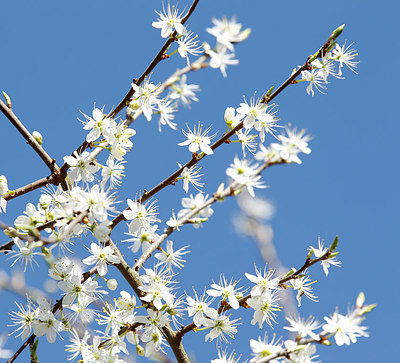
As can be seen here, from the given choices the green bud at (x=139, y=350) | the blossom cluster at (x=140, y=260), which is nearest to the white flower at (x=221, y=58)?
the blossom cluster at (x=140, y=260)

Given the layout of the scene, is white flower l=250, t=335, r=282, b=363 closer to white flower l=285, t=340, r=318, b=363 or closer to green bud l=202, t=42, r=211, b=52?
white flower l=285, t=340, r=318, b=363

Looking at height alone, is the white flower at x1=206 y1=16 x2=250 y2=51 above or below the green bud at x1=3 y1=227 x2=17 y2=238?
above

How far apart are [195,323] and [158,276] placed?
259 millimetres

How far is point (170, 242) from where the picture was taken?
239 cm

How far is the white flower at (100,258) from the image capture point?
2.34 m

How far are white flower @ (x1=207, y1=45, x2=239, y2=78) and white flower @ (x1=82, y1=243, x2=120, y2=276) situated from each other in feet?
2.93

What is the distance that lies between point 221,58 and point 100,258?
100cm

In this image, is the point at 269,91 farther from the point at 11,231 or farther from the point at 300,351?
the point at 11,231

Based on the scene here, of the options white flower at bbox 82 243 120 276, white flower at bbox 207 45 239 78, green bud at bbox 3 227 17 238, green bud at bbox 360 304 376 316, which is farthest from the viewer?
white flower at bbox 82 243 120 276

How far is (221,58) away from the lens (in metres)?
2.12

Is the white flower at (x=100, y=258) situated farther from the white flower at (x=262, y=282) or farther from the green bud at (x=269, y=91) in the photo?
the green bud at (x=269, y=91)

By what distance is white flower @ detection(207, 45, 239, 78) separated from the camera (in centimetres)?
212

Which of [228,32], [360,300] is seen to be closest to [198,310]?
[360,300]

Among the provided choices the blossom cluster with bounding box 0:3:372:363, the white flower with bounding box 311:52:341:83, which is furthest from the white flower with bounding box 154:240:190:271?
the white flower with bounding box 311:52:341:83
